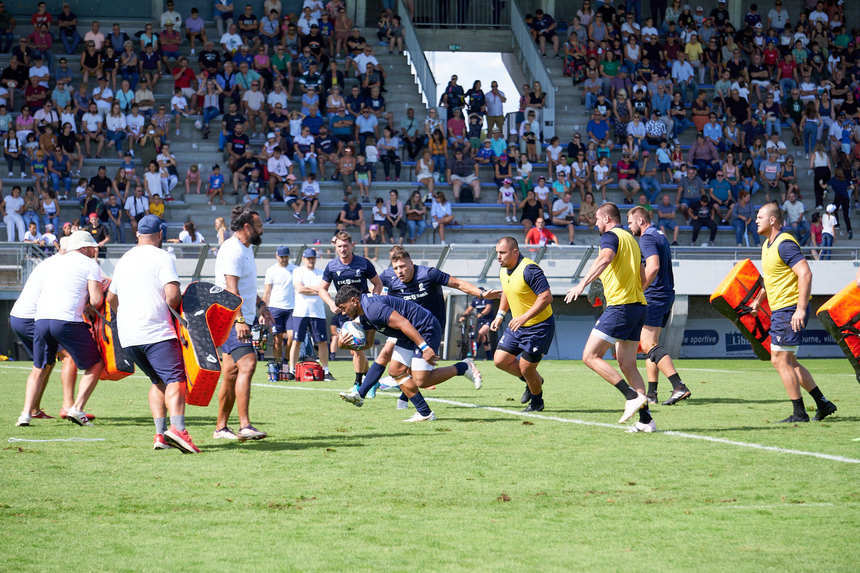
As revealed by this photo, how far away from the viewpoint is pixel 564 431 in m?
9.92

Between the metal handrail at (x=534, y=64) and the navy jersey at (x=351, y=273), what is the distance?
18036 millimetres

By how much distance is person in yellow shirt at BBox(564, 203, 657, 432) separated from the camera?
9.63m

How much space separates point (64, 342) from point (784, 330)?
640cm

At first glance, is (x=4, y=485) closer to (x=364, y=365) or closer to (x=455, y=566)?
(x=455, y=566)

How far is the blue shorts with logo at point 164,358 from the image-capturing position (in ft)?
27.5

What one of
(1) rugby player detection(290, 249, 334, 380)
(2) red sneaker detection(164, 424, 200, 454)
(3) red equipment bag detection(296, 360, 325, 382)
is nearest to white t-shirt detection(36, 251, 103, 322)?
(2) red sneaker detection(164, 424, 200, 454)

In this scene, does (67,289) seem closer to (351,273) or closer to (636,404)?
(351,273)

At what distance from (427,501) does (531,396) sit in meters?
5.60

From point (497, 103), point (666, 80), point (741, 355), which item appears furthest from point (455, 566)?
point (666, 80)

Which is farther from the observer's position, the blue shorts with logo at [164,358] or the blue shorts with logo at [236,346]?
the blue shorts with logo at [236,346]

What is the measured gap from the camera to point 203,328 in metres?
8.55

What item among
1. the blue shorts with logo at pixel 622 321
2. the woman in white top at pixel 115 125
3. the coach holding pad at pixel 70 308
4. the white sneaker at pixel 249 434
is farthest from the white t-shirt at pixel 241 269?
the woman in white top at pixel 115 125

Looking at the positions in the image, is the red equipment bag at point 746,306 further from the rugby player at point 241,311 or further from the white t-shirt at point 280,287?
the white t-shirt at point 280,287

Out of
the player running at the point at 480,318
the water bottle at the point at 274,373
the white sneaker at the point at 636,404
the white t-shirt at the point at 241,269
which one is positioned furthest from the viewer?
the player running at the point at 480,318
